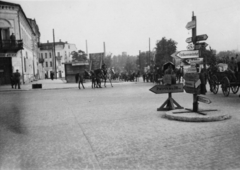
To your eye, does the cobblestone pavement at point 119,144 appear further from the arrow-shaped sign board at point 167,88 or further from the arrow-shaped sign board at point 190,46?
the arrow-shaped sign board at point 190,46

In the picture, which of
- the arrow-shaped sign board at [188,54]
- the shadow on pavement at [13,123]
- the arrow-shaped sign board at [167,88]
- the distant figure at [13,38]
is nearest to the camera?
the shadow on pavement at [13,123]

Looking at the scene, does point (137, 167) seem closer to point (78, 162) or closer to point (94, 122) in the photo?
point (78, 162)

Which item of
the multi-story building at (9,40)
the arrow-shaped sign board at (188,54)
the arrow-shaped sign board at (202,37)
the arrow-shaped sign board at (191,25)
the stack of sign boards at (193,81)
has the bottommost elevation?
the stack of sign boards at (193,81)

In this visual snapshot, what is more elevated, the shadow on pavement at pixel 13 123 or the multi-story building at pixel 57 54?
the multi-story building at pixel 57 54

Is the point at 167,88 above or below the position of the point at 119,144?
above

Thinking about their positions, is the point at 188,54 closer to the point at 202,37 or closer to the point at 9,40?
the point at 202,37

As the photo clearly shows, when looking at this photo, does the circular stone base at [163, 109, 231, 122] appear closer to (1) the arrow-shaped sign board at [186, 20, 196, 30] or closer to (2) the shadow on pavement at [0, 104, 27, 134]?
(1) the arrow-shaped sign board at [186, 20, 196, 30]

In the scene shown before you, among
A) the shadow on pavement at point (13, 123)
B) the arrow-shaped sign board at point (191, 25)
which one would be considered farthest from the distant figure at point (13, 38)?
the arrow-shaped sign board at point (191, 25)

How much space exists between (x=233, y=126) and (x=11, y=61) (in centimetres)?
2934

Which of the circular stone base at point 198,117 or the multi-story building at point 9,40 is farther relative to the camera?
the multi-story building at point 9,40

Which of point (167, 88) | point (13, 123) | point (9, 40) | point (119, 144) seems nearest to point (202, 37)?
point (167, 88)

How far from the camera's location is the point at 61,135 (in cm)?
590

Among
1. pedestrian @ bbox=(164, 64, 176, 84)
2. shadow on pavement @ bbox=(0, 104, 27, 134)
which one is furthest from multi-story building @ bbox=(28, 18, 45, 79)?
pedestrian @ bbox=(164, 64, 176, 84)

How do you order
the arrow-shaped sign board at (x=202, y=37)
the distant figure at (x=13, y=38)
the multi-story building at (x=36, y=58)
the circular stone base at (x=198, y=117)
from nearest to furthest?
1. the circular stone base at (x=198, y=117)
2. the arrow-shaped sign board at (x=202, y=37)
3. the distant figure at (x=13, y=38)
4. the multi-story building at (x=36, y=58)
